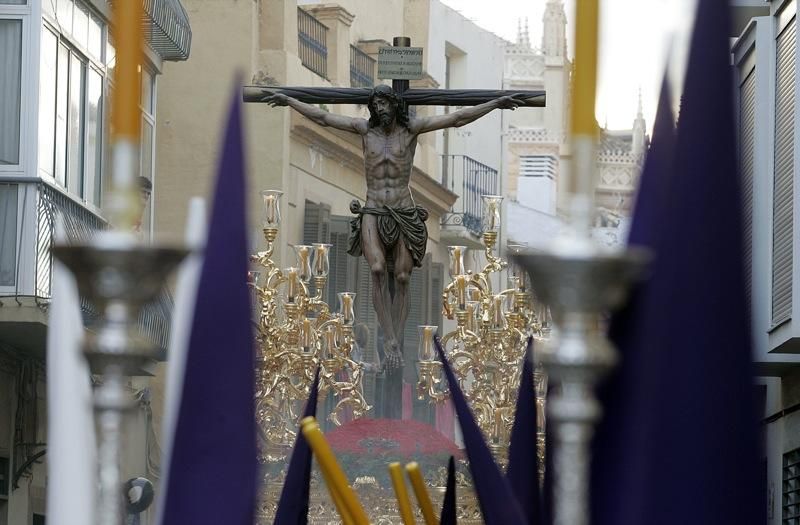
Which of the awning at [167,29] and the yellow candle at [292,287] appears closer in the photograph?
the yellow candle at [292,287]

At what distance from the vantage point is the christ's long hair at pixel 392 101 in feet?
41.1

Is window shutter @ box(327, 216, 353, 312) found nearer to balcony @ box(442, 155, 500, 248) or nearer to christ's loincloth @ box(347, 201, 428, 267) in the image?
balcony @ box(442, 155, 500, 248)

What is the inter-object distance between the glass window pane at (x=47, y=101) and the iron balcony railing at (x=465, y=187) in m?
15.6

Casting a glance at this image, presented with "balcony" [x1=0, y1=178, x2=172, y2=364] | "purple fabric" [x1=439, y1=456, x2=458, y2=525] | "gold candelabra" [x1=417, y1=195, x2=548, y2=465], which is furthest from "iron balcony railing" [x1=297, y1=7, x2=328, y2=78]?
"purple fabric" [x1=439, y1=456, x2=458, y2=525]

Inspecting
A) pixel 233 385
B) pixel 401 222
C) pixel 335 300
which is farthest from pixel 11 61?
pixel 233 385

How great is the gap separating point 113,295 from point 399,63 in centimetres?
786

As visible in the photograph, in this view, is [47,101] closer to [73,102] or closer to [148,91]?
[73,102]

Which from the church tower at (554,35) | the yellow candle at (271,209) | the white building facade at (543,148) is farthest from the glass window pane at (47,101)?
the church tower at (554,35)

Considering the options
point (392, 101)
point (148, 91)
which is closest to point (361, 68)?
point (148, 91)

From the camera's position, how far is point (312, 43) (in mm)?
28969

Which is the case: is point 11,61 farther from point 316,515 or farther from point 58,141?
point 316,515

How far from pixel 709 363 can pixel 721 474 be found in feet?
0.83

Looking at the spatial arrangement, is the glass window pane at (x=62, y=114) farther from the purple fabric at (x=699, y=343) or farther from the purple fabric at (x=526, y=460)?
the purple fabric at (x=699, y=343)

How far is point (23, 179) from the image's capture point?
18.0 meters
